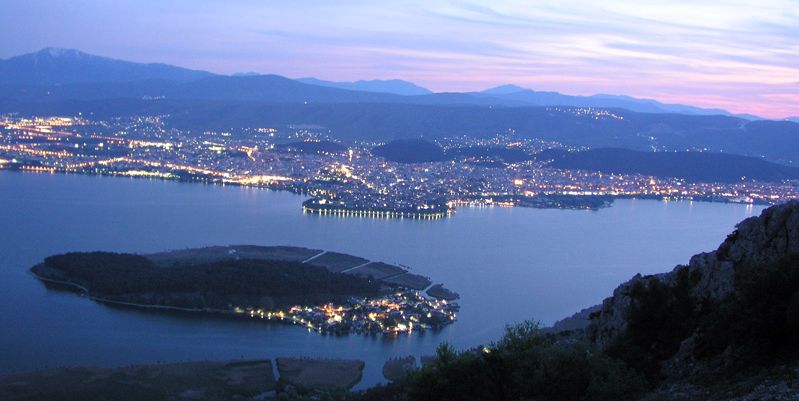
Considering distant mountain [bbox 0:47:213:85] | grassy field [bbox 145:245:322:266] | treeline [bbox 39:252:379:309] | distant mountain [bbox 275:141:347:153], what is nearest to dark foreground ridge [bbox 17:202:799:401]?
treeline [bbox 39:252:379:309]

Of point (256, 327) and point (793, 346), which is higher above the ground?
point (793, 346)

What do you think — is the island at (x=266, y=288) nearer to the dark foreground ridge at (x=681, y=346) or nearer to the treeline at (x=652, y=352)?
the dark foreground ridge at (x=681, y=346)

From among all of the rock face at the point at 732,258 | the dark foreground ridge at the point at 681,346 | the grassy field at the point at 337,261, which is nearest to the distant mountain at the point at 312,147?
the grassy field at the point at 337,261

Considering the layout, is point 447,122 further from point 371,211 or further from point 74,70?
point 74,70

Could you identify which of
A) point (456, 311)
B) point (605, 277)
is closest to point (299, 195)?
point (605, 277)

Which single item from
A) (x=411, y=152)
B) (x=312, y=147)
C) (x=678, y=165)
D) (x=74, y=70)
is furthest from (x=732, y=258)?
(x=74, y=70)

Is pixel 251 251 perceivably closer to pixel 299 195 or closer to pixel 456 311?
pixel 456 311
